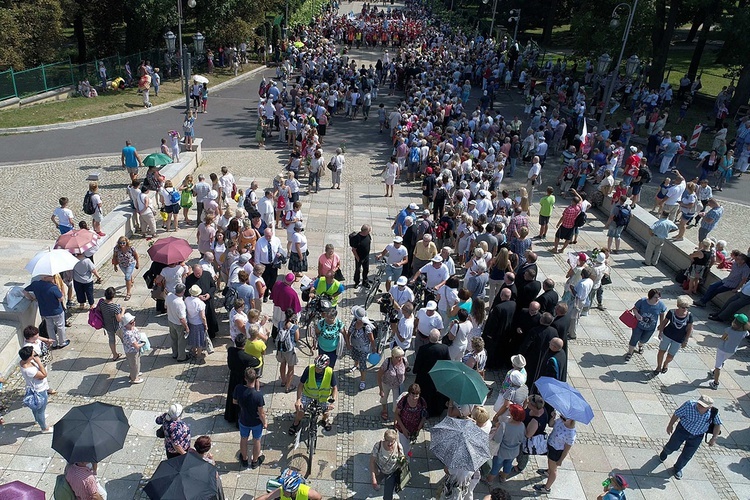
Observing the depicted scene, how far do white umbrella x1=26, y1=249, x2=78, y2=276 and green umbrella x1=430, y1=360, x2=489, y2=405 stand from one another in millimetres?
5902

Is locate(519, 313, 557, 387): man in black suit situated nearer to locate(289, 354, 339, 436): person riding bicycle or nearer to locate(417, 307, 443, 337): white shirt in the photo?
locate(417, 307, 443, 337): white shirt

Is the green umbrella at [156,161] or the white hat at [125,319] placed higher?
the green umbrella at [156,161]

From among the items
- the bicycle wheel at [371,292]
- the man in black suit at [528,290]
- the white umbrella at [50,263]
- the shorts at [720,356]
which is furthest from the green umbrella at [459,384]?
the white umbrella at [50,263]

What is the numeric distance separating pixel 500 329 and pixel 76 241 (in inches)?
292

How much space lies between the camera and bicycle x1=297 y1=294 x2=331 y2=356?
935cm

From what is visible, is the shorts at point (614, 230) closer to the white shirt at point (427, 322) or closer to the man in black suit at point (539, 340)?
the man in black suit at point (539, 340)

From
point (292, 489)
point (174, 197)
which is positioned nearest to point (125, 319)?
point (292, 489)

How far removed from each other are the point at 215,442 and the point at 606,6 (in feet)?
108

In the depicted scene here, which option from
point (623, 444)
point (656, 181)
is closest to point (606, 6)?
point (656, 181)

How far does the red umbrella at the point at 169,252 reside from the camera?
9594 mm

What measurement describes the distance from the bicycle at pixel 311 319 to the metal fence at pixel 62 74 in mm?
22093

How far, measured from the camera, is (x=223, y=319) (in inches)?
411

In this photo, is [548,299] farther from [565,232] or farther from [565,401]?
[565,232]

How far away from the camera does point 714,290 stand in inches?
482
